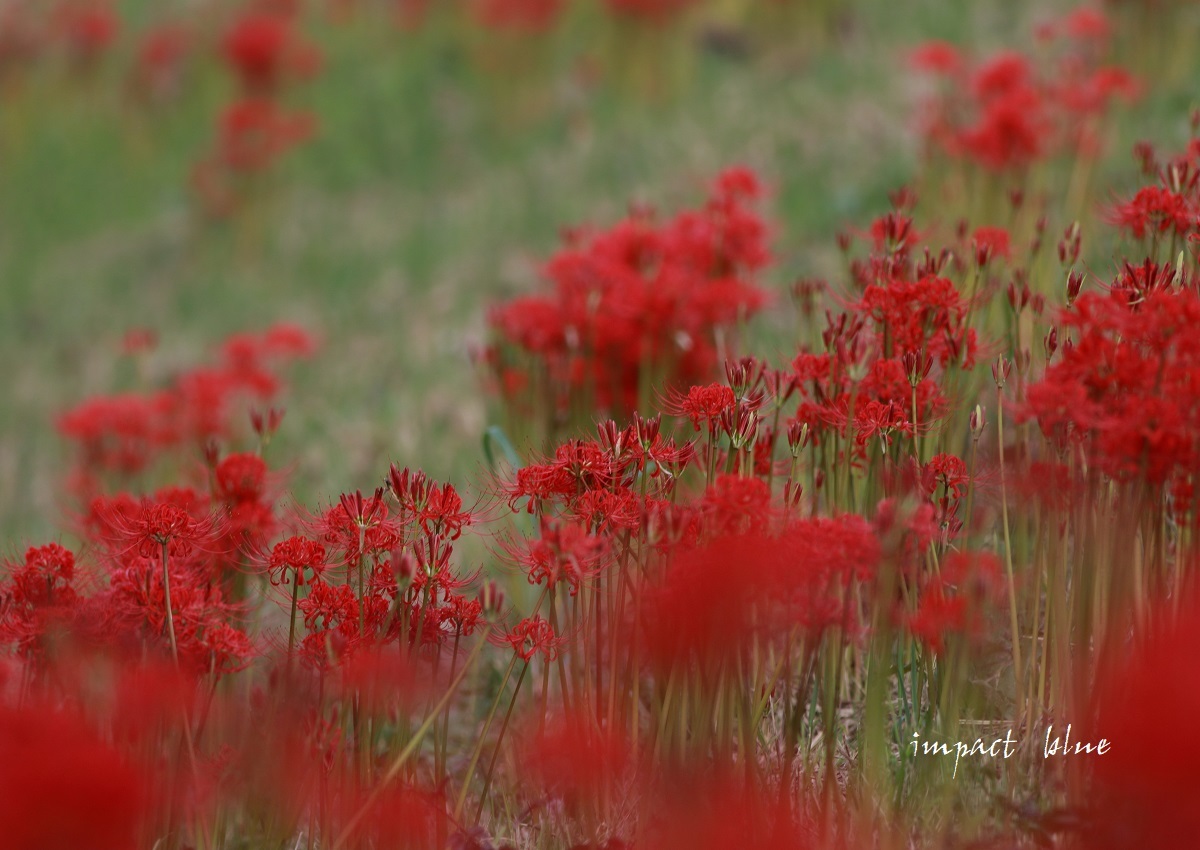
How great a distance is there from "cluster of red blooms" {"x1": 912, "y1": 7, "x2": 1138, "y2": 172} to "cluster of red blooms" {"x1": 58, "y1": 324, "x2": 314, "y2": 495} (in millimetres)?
2338

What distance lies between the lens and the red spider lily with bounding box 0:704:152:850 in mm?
1394

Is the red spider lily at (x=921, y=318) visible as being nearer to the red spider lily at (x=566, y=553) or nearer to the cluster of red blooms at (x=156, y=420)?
the red spider lily at (x=566, y=553)

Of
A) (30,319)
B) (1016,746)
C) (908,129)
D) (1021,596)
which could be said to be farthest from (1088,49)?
(30,319)

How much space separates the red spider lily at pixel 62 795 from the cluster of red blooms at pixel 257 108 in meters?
8.39

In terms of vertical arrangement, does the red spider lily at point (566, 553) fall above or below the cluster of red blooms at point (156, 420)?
below

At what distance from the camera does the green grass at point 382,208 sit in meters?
5.84

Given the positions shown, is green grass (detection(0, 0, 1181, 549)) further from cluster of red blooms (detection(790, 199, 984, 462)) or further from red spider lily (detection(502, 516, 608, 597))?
red spider lily (detection(502, 516, 608, 597))

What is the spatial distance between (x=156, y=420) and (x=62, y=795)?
2.75 meters

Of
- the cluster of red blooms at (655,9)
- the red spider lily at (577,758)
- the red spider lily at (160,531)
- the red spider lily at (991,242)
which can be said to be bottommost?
the red spider lily at (577,758)

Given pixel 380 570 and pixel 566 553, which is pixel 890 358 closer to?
pixel 566 553

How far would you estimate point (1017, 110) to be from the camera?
3.78 meters

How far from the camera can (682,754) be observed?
1.91 m

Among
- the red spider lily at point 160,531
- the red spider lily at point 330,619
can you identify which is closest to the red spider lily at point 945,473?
the red spider lily at point 330,619

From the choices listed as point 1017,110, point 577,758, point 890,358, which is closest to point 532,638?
point 577,758
